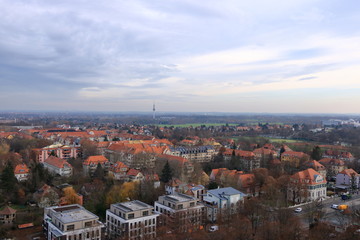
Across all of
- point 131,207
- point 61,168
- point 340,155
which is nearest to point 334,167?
point 340,155

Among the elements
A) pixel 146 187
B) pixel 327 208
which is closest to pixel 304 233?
pixel 327 208

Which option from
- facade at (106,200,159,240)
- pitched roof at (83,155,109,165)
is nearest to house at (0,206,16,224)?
facade at (106,200,159,240)

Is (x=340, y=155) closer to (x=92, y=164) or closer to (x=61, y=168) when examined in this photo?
(x=92, y=164)

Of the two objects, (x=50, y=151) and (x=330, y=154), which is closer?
(x=50, y=151)

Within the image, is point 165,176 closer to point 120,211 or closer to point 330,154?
point 120,211

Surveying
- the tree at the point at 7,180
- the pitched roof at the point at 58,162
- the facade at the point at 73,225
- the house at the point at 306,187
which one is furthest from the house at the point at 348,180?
the tree at the point at 7,180

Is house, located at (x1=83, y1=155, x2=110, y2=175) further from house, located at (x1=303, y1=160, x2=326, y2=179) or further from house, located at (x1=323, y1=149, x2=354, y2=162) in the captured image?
house, located at (x1=323, y1=149, x2=354, y2=162)

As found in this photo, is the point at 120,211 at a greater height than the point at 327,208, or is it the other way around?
the point at 120,211
